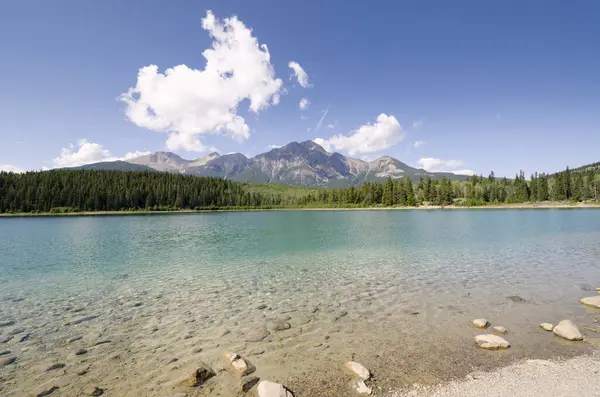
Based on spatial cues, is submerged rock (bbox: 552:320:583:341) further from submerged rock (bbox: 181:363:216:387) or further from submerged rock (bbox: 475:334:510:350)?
submerged rock (bbox: 181:363:216:387)

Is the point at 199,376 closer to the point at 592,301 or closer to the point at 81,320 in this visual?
the point at 81,320

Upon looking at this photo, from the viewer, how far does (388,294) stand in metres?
20.4

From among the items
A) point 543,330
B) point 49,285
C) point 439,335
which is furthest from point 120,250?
point 543,330

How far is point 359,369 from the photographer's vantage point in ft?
35.1

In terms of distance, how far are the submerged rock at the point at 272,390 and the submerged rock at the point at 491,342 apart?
27.5 ft

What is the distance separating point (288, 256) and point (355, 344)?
23.7 meters

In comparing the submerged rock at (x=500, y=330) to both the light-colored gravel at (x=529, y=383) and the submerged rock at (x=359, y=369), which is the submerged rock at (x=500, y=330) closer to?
the light-colored gravel at (x=529, y=383)

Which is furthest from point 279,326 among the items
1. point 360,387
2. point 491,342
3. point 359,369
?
point 491,342

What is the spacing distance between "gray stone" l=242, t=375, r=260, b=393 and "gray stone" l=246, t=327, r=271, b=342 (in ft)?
10.8

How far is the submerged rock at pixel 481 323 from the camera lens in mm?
14766

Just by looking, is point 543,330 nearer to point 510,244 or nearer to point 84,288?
point 84,288

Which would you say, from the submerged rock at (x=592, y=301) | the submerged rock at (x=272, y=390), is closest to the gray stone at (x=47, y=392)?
the submerged rock at (x=272, y=390)

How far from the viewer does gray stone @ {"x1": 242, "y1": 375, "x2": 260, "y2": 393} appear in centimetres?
990

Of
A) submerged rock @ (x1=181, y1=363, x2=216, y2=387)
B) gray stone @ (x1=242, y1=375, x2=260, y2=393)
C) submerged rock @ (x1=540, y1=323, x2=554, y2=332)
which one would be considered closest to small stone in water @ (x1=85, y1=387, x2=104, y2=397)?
submerged rock @ (x1=181, y1=363, x2=216, y2=387)
